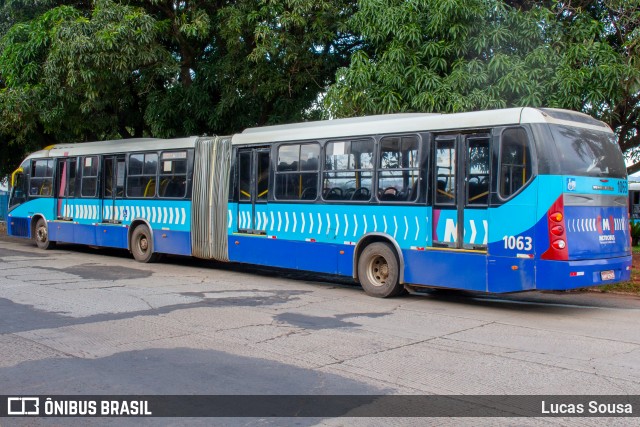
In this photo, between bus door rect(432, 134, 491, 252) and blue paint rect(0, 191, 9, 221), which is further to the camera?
blue paint rect(0, 191, 9, 221)

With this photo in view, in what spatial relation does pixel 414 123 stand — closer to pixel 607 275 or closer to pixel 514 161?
pixel 514 161

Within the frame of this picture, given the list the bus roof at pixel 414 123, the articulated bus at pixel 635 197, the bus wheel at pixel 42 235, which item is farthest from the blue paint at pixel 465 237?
the articulated bus at pixel 635 197

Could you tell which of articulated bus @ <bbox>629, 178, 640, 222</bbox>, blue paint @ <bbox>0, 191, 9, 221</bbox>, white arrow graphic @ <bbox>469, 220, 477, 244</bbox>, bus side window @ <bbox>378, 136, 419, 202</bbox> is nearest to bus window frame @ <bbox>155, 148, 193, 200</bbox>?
bus side window @ <bbox>378, 136, 419, 202</bbox>

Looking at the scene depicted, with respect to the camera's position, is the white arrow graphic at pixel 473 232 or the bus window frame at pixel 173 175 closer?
the white arrow graphic at pixel 473 232

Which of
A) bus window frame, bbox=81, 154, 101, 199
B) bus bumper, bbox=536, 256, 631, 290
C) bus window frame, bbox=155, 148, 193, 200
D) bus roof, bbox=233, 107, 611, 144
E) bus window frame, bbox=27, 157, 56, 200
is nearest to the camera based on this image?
bus bumper, bbox=536, 256, 631, 290

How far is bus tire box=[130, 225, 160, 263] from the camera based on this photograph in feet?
56.6

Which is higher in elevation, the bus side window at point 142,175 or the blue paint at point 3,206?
the bus side window at point 142,175

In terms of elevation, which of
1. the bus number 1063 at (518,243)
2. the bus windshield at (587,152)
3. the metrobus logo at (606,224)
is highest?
the bus windshield at (587,152)

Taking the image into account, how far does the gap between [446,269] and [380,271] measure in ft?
5.18

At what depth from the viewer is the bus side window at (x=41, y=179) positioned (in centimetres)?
2095

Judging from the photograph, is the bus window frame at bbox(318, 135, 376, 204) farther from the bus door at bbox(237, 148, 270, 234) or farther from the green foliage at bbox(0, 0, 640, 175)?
the green foliage at bbox(0, 0, 640, 175)

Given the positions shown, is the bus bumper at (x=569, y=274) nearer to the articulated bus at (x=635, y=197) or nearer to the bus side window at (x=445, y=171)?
the bus side window at (x=445, y=171)

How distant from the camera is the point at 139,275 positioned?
14617mm

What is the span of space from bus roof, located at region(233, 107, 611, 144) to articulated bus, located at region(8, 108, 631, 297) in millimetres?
25
